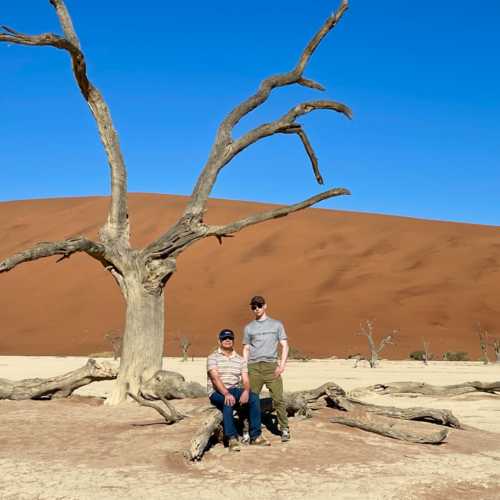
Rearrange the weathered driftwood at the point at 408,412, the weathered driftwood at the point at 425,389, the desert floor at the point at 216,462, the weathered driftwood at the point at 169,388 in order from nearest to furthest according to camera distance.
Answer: the desert floor at the point at 216,462
the weathered driftwood at the point at 408,412
the weathered driftwood at the point at 169,388
the weathered driftwood at the point at 425,389

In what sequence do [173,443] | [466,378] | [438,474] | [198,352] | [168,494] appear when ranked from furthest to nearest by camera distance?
[198,352]
[466,378]
[173,443]
[438,474]
[168,494]

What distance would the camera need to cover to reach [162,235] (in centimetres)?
950

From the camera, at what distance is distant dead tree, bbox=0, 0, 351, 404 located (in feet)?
30.4

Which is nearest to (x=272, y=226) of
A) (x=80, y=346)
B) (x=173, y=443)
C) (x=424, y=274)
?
(x=424, y=274)

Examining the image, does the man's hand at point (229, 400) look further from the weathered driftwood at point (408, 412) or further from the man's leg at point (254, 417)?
the weathered driftwood at point (408, 412)

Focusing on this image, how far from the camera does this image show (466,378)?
15.9m

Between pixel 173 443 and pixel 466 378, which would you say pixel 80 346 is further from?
pixel 173 443

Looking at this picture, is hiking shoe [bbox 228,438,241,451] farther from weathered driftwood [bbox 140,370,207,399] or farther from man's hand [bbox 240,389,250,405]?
weathered driftwood [bbox 140,370,207,399]

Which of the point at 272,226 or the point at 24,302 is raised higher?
the point at 272,226

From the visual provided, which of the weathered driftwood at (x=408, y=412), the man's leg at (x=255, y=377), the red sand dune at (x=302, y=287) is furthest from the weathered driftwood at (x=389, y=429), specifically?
the red sand dune at (x=302, y=287)

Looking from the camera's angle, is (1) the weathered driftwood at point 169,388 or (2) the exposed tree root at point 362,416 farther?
(1) the weathered driftwood at point 169,388

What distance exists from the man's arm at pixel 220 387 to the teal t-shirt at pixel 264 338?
1.38 feet

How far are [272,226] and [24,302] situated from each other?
747 inches

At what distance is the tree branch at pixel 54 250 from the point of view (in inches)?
328
